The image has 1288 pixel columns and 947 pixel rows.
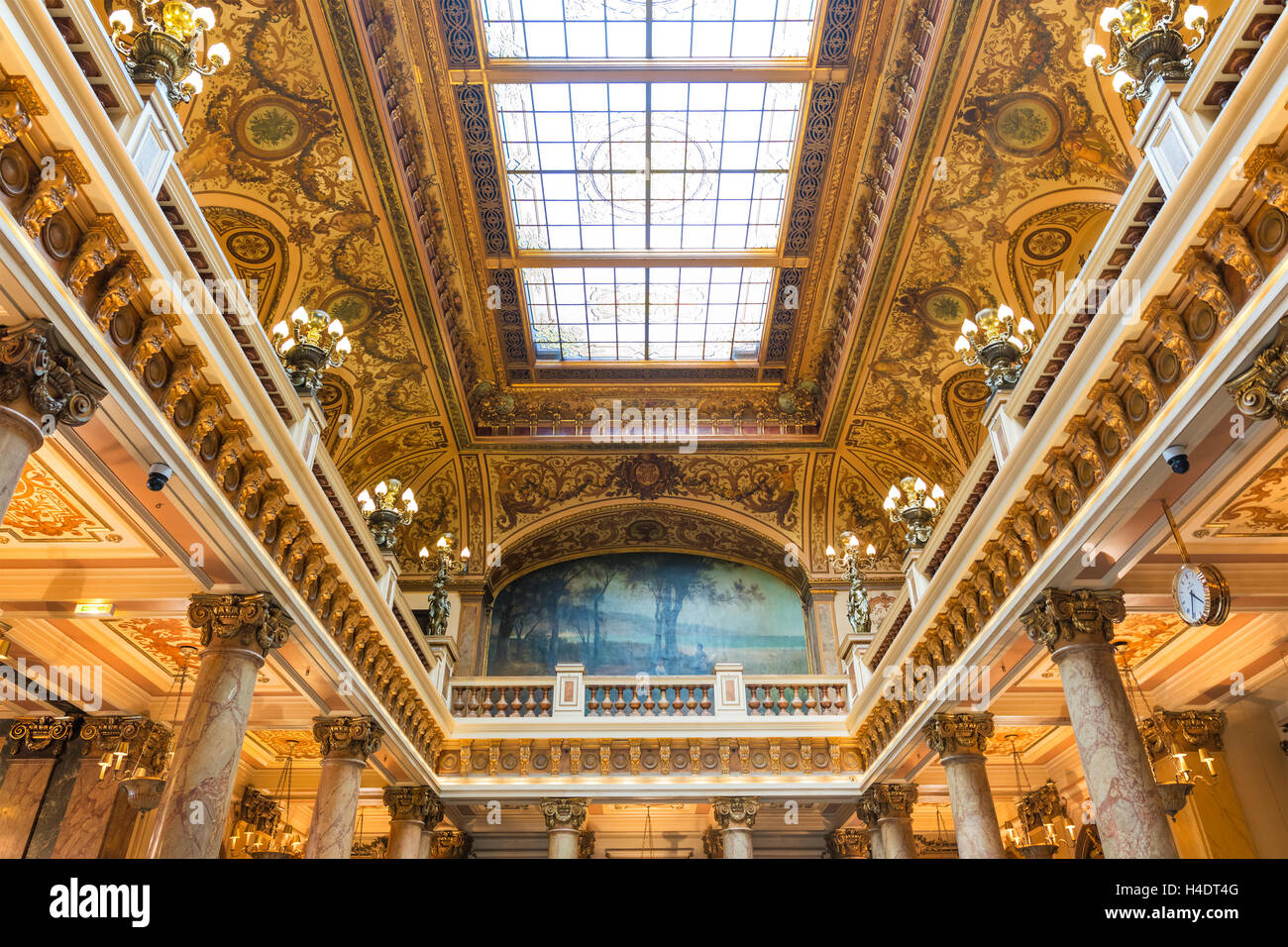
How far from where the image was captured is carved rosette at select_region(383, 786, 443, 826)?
10.5m

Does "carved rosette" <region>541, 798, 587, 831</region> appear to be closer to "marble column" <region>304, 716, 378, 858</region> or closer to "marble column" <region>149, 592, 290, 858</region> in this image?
"marble column" <region>304, 716, 378, 858</region>

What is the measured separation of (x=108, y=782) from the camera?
828 cm

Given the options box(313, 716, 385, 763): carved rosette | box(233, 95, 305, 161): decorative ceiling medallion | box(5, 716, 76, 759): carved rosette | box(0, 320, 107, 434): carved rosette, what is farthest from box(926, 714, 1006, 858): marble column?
box(233, 95, 305, 161): decorative ceiling medallion

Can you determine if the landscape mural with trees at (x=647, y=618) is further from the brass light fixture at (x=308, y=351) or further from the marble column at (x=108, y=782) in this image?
the brass light fixture at (x=308, y=351)

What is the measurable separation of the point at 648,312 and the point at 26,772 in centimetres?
925

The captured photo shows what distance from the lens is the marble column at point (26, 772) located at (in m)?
8.00

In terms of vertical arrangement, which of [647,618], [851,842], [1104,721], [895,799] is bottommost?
[1104,721]

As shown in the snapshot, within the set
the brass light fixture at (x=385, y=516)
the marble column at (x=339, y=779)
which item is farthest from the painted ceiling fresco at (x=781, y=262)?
the marble column at (x=339, y=779)

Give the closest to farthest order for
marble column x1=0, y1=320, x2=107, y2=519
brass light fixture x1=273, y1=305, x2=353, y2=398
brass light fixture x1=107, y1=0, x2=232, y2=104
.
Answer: marble column x1=0, y1=320, x2=107, y2=519 → brass light fixture x1=107, y1=0, x2=232, y2=104 → brass light fixture x1=273, y1=305, x2=353, y2=398

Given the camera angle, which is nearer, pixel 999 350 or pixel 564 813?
pixel 999 350

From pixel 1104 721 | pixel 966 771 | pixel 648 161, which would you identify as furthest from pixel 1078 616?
pixel 648 161

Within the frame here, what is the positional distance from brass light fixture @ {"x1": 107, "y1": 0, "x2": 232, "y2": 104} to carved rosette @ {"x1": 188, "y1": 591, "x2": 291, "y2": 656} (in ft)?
10.9

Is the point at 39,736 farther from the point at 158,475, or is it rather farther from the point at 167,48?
the point at 167,48

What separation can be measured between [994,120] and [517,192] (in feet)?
18.4
